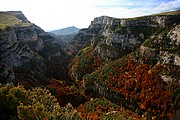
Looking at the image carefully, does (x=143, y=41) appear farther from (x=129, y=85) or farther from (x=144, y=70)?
(x=129, y=85)

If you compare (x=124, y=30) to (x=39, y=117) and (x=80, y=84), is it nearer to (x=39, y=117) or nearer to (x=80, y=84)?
(x=80, y=84)

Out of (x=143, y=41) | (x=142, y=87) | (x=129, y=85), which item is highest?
(x=143, y=41)

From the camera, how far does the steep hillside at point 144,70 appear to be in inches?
4560

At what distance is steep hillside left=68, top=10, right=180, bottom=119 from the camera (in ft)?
380

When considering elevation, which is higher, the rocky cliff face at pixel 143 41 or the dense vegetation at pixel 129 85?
the rocky cliff face at pixel 143 41

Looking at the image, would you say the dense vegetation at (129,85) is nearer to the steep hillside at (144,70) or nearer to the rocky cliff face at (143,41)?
the steep hillside at (144,70)

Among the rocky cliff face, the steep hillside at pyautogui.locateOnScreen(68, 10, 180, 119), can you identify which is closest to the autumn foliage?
the steep hillside at pyautogui.locateOnScreen(68, 10, 180, 119)

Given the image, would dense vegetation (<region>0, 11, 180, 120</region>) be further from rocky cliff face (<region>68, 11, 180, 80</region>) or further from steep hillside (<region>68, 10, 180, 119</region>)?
rocky cliff face (<region>68, 11, 180, 80</region>)

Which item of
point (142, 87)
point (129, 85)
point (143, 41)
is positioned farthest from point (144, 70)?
point (143, 41)

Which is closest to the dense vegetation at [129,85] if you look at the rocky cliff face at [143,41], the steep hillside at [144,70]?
the steep hillside at [144,70]

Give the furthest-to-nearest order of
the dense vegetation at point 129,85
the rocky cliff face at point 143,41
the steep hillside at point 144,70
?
the rocky cliff face at point 143,41 < the steep hillside at point 144,70 < the dense vegetation at point 129,85

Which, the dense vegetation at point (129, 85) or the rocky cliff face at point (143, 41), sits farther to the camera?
the rocky cliff face at point (143, 41)

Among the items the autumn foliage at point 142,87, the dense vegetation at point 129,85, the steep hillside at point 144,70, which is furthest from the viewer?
the steep hillside at point 144,70

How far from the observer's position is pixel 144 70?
136 metres
